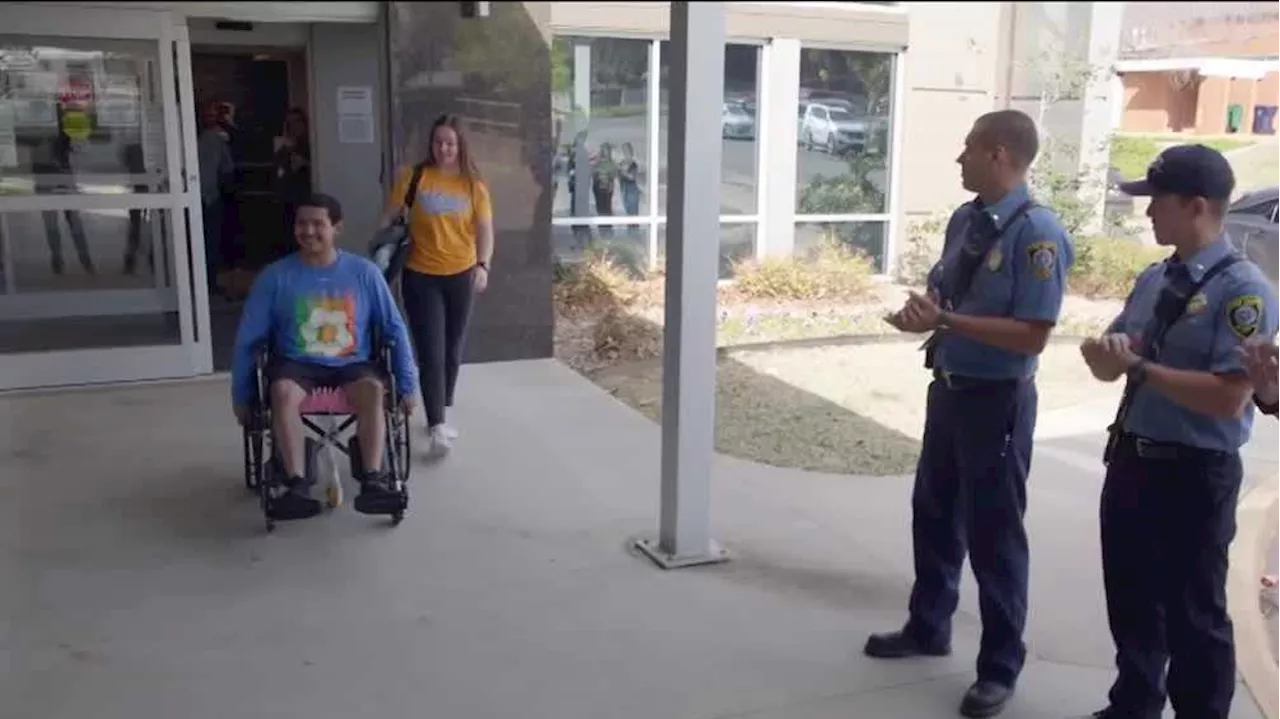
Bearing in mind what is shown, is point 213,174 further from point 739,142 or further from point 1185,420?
point 1185,420

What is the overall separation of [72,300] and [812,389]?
4.29m

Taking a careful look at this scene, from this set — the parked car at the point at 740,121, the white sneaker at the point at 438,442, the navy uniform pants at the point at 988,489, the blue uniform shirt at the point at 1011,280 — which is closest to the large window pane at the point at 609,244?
the parked car at the point at 740,121

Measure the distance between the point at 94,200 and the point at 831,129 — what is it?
20.4 ft

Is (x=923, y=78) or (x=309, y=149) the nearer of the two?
(x=309, y=149)

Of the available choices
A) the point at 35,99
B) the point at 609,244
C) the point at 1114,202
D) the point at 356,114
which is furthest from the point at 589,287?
the point at 35,99

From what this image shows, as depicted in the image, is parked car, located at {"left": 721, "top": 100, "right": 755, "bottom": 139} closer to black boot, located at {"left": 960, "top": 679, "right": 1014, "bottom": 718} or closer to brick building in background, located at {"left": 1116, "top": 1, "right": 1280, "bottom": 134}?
brick building in background, located at {"left": 1116, "top": 1, "right": 1280, "bottom": 134}

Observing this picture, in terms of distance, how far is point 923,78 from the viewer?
32.3 ft

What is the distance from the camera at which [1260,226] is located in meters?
3.99

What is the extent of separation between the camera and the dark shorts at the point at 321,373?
4191 millimetres

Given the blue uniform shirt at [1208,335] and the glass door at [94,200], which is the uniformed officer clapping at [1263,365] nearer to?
the blue uniform shirt at [1208,335]

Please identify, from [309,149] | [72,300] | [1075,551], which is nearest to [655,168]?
[309,149]

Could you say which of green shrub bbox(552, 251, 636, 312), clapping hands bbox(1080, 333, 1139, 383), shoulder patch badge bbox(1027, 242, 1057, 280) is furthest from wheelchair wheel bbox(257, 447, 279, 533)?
green shrub bbox(552, 251, 636, 312)

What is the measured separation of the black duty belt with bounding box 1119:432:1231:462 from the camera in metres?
2.56

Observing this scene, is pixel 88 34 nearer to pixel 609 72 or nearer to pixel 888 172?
pixel 609 72
